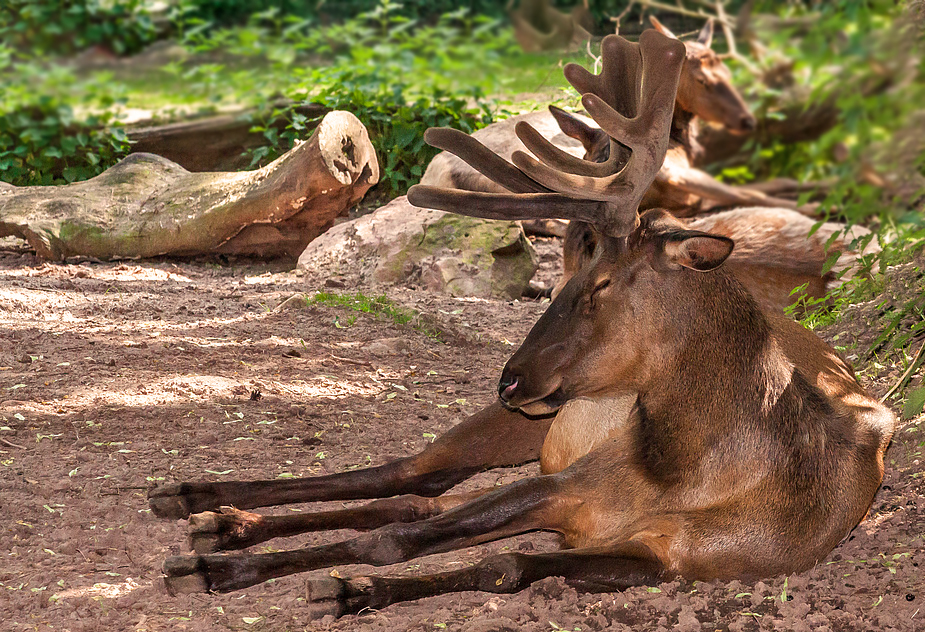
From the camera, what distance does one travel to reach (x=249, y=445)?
4023mm

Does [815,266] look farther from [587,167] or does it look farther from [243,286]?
[243,286]

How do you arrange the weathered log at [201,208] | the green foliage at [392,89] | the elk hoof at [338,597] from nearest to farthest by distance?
the elk hoof at [338,597] → the weathered log at [201,208] → the green foliage at [392,89]

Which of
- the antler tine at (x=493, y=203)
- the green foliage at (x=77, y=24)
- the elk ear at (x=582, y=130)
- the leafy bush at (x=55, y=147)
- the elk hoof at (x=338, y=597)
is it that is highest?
the green foliage at (x=77, y=24)

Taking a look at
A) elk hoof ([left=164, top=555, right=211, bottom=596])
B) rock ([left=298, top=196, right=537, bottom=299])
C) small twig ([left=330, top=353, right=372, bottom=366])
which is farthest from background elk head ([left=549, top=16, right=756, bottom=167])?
elk hoof ([left=164, top=555, right=211, bottom=596])

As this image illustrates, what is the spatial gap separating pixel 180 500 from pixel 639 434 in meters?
1.75

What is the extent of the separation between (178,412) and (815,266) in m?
3.77

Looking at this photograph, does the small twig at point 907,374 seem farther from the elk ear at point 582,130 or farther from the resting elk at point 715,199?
the elk ear at point 582,130

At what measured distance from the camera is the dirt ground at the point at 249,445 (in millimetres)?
2760

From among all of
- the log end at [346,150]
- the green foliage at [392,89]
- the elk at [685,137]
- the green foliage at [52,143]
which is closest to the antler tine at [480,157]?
the log end at [346,150]

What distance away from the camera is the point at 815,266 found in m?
5.43

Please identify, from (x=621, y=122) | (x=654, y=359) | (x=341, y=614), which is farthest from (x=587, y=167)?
(x=341, y=614)

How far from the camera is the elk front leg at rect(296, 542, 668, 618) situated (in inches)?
110

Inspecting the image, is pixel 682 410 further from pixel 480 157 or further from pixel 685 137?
pixel 685 137

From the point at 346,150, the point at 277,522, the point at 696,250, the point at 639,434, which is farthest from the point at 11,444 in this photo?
the point at 346,150
